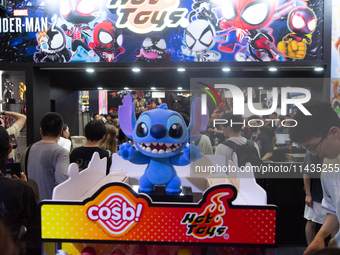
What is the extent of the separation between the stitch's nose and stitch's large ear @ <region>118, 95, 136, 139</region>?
256 millimetres

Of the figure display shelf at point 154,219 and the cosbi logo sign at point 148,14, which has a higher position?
the cosbi logo sign at point 148,14

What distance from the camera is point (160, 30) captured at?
3424 millimetres

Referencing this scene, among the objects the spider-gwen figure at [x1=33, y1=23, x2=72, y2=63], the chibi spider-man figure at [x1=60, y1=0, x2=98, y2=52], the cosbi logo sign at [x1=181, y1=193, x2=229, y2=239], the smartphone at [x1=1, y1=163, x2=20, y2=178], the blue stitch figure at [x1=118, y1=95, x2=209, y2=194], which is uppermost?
the chibi spider-man figure at [x1=60, y1=0, x2=98, y2=52]

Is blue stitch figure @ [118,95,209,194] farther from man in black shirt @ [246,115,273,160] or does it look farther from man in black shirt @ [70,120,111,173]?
man in black shirt @ [246,115,273,160]

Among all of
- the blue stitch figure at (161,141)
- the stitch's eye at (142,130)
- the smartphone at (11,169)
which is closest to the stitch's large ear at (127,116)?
the blue stitch figure at (161,141)

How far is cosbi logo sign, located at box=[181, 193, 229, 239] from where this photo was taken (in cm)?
116

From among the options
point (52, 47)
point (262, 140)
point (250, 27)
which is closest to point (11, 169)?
point (52, 47)

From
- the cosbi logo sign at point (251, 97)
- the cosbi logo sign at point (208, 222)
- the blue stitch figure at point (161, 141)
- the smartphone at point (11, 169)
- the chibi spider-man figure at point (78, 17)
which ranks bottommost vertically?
the cosbi logo sign at point (208, 222)

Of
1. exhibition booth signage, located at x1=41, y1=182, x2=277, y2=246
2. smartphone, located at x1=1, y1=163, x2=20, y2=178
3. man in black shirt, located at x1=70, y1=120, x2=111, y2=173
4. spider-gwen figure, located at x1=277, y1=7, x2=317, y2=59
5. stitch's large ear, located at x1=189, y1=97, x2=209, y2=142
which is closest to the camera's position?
exhibition booth signage, located at x1=41, y1=182, x2=277, y2=246

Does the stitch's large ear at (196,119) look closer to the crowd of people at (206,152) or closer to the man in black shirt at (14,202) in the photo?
the crowd of people at (206,152)

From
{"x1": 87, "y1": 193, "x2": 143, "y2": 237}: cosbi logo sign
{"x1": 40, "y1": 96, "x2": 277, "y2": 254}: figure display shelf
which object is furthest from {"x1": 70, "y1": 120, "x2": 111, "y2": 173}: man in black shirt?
{"x1": 87, "y1": 193, "x2": 143, "y2": 237}: cosbi logo sign

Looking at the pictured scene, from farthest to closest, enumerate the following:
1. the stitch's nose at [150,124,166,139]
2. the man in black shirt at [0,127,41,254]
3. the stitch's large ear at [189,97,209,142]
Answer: the stitch's large ear at [189,97,209,142] < the stitch's nose at [150,124,166,139] < the man in black shirt at [0,127,41,254]

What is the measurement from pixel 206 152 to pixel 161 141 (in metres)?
1.99

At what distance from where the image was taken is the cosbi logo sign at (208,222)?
1.16 meters
